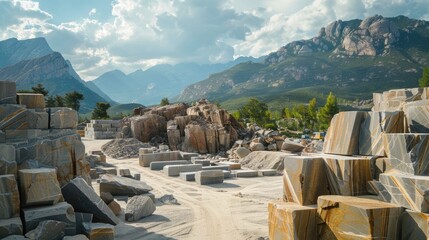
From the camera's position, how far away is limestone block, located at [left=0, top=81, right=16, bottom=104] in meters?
10.1

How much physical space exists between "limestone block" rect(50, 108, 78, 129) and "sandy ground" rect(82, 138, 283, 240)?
11.1ft

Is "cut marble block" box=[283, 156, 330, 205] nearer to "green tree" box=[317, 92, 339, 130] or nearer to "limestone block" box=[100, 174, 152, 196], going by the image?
"limestone block" box=[100, 174, 152, 196]

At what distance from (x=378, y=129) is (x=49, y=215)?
733 cm

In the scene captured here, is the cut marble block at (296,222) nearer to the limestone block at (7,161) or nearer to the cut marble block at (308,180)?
the cut marble block at (308,180)

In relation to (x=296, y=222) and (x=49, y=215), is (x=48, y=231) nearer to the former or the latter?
(x=49, y=215)

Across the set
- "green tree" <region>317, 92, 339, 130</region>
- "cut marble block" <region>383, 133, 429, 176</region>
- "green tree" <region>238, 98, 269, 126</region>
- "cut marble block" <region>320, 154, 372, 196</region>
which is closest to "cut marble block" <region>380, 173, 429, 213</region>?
"cut marble block" <region>383, 133, 429, 176</region>

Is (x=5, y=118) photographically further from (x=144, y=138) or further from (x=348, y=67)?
(x=348, y=67)

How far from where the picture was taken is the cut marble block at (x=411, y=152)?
20.4 ft

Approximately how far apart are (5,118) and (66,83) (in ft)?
641

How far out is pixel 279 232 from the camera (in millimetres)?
7016

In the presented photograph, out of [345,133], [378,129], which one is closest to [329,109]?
[345,133]

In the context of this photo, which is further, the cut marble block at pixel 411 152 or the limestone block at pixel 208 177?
the limestone block at pixel 208 177

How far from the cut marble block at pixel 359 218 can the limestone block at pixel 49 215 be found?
213 inches

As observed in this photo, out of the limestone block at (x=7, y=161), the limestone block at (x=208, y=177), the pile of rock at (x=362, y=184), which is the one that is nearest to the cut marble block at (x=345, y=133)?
the pile of rock at (x=362, y=184)
